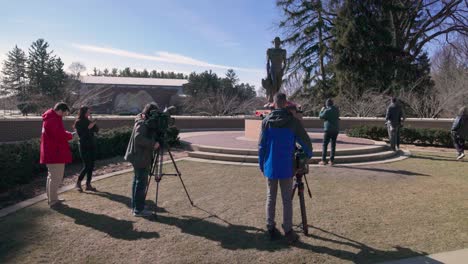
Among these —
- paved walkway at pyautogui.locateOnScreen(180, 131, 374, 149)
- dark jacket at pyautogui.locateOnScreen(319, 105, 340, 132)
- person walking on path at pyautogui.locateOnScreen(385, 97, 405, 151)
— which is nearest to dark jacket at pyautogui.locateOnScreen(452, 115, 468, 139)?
person walking on path at pyautogui.locateOnScreen(385, 97, 405, 151)

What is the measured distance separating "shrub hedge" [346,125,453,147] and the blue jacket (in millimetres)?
12316

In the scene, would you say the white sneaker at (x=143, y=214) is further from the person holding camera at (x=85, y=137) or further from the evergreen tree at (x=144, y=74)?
the evergreen tree at (x=144, y=74)

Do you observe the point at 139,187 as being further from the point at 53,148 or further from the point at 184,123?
the point at 184,123

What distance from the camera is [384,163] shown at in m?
9.26

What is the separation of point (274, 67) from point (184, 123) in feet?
28.4

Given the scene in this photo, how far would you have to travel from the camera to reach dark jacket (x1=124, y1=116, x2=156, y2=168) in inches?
182

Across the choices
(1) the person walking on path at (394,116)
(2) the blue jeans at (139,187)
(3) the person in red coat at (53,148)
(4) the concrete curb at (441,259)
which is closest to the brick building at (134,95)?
(1) the person walking on path at (394,116)

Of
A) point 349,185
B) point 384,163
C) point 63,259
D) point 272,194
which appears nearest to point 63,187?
point 63,259

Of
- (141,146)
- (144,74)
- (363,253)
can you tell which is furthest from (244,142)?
(144,74)

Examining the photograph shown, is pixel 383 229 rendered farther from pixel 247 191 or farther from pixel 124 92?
pixel 124 92

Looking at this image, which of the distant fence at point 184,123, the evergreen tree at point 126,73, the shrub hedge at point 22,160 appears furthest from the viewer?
the evergreen tree at point 126,73

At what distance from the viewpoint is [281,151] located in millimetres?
3871

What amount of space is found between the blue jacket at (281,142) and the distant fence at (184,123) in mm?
12926

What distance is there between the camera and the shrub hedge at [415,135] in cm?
1351
